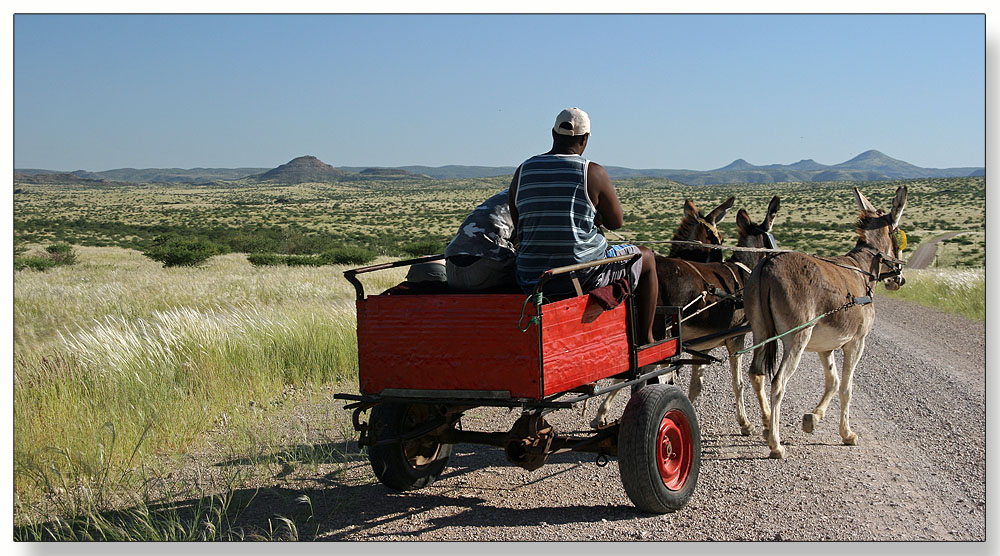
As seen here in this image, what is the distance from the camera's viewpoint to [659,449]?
5.68 meters

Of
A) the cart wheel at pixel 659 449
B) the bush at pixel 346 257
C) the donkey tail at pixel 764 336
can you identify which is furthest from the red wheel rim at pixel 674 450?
the bush at pixel 346 257

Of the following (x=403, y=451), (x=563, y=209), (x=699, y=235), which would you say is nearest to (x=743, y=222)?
(x=699, y=235)

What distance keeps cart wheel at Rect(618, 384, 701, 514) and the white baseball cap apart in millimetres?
1721

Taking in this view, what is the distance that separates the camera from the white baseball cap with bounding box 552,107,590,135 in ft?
17.7

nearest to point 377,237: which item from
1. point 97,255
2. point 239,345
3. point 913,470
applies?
point 97,255

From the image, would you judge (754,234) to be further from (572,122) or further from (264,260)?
(264,260)

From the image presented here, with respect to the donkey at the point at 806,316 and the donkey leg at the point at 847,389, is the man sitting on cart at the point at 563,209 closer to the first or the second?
the donkey at the point at 806,316

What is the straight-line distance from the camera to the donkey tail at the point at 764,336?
733 centimetres

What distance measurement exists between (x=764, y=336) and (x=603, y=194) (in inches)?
112

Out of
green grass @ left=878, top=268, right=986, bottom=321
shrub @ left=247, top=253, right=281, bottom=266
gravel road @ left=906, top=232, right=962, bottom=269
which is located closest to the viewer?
green grass @ left=878, top=268, right=986, bottom=321

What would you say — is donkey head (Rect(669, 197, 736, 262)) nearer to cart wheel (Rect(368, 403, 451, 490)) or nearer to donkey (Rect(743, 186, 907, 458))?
donkey (Rect(743, 186, 907, 458))

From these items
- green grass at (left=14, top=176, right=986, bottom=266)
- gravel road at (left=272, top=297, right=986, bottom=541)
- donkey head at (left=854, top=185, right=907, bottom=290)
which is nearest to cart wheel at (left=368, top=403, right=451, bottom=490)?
gravel road at (left=272, top=297, right=986, bottom=541)

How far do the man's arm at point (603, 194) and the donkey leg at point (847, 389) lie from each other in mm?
3295

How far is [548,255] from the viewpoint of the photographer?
5355mm
